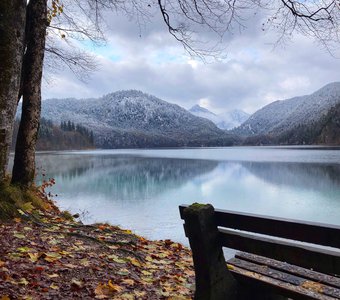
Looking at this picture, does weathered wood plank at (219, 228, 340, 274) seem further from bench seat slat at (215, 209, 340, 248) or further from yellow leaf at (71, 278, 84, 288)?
yellow leaf at (71, 278, 84, 288)

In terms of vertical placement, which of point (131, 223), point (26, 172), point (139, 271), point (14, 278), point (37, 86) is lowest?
point (131, 223)

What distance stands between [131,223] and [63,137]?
18241cm

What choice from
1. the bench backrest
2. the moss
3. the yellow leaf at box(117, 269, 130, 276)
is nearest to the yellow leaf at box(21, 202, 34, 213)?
the moss

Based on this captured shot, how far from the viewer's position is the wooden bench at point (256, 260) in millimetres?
2961

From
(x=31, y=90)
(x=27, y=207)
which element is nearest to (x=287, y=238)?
(x=27, y=207)

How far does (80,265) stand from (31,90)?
15.9 ft

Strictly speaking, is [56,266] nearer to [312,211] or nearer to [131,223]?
[131,223]

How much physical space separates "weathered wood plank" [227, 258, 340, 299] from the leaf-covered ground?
1.43 metres

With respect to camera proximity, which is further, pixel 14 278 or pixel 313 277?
pixel 14 278

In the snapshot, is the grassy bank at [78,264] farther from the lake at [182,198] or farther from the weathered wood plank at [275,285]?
the lake at [182,198]

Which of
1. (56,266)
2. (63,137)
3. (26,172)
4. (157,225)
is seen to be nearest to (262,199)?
(157,225)

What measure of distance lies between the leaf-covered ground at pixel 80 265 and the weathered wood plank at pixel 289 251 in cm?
194

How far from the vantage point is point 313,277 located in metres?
3.55

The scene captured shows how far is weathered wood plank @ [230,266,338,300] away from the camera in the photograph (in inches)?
129
